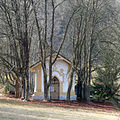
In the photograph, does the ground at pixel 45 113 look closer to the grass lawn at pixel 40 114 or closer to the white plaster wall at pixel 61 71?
the grass lawn at pixel 40 114

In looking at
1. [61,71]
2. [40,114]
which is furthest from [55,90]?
[40,114]

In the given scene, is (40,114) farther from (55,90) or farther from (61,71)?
(61,71)

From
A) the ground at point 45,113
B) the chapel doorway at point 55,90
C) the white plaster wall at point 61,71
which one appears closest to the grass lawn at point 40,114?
the ground at point 45,113

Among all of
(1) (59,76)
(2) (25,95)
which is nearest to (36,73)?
(1) (59,76)

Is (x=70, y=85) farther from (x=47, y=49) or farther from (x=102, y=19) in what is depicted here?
(x=102, y=19)

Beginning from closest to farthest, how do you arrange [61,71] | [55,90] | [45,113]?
1. [45,113]
2. [55,90]
3. [61,71]

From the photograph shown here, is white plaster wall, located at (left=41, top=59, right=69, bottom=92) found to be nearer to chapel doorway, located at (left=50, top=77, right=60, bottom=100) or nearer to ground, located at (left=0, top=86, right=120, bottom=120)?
chapel doorway, located at (left=50, top=77, right=60, bottom=100)

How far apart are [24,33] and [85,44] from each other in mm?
7445

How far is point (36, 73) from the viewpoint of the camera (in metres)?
30.9

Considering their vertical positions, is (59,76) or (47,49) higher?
(47,49)

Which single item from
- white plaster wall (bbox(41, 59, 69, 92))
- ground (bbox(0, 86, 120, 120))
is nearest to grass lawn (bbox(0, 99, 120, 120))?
ground (bbox(0, 86, 120, 120))

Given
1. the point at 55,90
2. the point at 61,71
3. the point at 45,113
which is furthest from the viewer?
the point at 61,71

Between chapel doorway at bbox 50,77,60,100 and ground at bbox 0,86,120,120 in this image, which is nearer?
ground at bbox 0,86,120,120

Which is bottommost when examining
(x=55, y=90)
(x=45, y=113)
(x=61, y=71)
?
(x=45, y=113)
